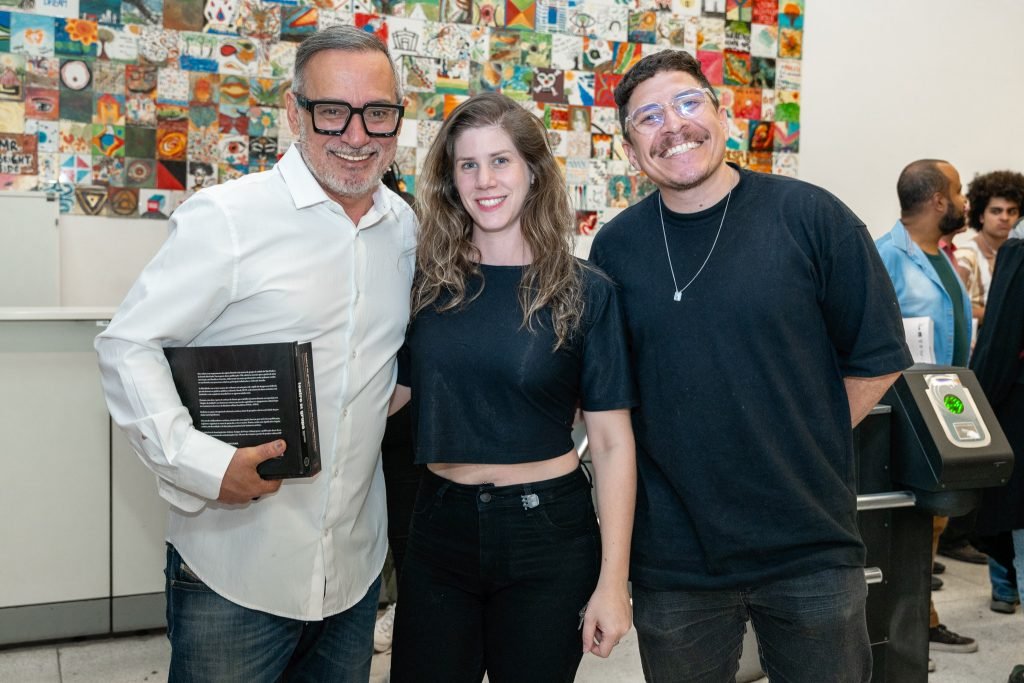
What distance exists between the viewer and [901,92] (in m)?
5.13

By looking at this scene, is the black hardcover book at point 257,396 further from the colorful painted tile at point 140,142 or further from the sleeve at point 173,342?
the colorful painted tile at point 140,142

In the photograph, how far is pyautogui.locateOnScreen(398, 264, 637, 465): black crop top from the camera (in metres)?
1.52

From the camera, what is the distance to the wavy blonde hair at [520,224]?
61.3 inches

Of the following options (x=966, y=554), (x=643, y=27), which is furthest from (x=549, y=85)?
(x=966, y=554)

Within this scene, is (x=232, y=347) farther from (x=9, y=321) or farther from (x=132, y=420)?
(x=9, y=321)

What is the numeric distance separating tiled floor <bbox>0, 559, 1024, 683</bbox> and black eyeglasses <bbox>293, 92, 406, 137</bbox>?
6.44 feet

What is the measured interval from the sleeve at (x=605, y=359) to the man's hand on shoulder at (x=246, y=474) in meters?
0.54

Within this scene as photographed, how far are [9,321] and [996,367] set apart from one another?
3313mm

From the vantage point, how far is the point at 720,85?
15.6ft

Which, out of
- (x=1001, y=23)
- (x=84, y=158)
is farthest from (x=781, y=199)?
(x=1001, y=23)

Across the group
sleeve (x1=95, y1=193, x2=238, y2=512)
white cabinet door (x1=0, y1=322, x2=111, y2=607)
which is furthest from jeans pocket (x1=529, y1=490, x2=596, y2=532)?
white cabinet door (x1=0, y1=322, x2=111, y2=607)

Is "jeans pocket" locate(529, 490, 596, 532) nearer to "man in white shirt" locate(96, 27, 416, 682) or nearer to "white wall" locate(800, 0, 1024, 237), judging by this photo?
"man in white shirt" locate(96, 27, 416, 682)

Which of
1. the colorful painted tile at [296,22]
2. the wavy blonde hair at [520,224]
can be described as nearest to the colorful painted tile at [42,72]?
the colorful painted tile at [296,22]

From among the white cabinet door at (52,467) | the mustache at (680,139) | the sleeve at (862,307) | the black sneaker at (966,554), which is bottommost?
the black sneaker at (966,554)
